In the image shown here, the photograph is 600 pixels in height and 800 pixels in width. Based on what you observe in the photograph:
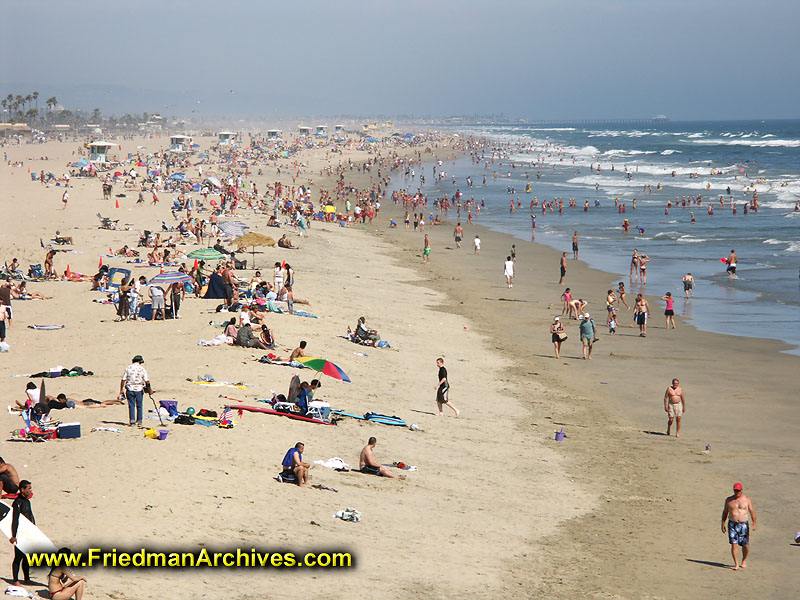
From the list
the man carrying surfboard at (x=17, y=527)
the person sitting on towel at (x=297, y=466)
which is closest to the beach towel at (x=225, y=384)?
the person sitting on towel at (x=297, y=466)

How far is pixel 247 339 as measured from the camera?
62.8 feet

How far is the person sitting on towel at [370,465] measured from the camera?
42.8 feet

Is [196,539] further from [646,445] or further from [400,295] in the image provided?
[400,295]

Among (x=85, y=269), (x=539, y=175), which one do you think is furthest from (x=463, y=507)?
(x=539, y=175)

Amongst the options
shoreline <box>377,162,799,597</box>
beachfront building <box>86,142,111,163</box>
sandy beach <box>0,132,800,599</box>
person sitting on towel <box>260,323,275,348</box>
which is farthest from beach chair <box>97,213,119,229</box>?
beachfront building <box>86,142,111,163</box>

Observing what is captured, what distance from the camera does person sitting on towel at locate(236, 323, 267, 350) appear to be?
19.1 metres

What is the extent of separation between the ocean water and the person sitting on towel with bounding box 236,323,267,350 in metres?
13.4

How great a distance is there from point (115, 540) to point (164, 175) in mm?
56053

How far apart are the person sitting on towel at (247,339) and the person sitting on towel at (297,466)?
7119 millimetres

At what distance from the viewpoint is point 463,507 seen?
40.3 ft

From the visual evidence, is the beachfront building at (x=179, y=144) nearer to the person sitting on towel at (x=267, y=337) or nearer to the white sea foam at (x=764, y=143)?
the person sitting on towel at (x=267, y=337)

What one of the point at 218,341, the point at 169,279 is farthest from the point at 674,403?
the point at 169,279

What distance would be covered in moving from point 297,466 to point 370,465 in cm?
137

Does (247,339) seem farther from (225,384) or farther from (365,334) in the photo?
(365,334)
